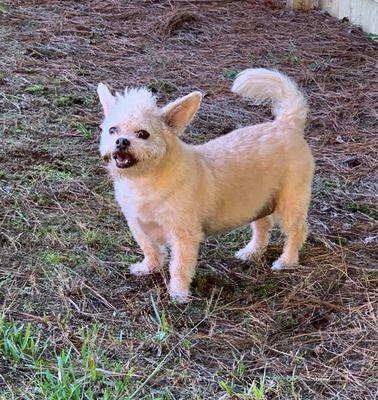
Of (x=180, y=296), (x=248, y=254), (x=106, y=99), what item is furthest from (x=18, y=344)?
(x=248, y=254)

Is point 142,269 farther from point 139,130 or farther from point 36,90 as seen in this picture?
point 36,90

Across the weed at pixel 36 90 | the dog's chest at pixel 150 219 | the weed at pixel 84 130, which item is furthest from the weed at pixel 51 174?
the weed at pixel 36 90

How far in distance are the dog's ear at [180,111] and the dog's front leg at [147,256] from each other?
0.61 meters

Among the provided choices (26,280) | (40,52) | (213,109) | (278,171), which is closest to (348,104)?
(213,109)

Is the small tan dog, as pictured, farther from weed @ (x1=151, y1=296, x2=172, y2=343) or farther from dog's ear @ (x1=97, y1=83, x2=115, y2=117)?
weed @ (x1=151, y1=296, x2=172, y2=343)

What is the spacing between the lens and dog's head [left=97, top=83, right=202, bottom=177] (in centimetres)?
335

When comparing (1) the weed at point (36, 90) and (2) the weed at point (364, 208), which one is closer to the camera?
(2) the weed at point (364, 208)

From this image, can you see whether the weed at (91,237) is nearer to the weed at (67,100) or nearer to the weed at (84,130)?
the weed at (84,130)

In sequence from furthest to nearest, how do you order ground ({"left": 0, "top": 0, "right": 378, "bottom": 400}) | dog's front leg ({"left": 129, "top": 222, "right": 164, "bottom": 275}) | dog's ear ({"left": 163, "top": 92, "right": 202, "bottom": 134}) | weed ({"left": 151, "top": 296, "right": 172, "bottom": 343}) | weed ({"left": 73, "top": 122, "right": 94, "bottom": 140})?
1. weed ({"left": 73, "top": 122, "right": 94, "bottom": 140})
2. dog's front leg ({"left": 129, "top": 222, "right": 164, "bottom": 275})
3. dog's ear ({"left": 163, "top": 92, "right": 202, "bottom": 134})
4. weed ({"left": 151, "top": 296, "right": 172, "bottom": 343})
5. ground ({"left": 0, "top": 0, "right": 378, "bottom": 400})

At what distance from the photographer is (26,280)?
3762 millimetres

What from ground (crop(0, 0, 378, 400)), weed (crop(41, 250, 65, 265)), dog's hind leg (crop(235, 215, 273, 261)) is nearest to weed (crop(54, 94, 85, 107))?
ground (crop(0, 0, 378, 400))

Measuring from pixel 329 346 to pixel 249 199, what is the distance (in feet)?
3.11

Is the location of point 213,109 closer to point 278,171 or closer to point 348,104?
point 348,104

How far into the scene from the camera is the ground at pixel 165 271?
3.07 m
